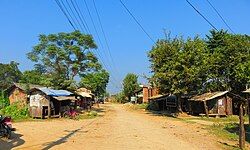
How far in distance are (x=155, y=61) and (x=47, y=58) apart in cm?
1451

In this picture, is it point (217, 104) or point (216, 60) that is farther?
point (216, 60)

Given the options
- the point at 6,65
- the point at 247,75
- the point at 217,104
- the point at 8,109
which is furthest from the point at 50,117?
the point at 6,65

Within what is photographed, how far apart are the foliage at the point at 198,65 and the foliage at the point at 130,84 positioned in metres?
56.6

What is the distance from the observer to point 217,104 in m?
45.0

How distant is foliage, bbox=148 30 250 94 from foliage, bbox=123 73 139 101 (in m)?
56.6

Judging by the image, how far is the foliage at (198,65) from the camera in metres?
44.6

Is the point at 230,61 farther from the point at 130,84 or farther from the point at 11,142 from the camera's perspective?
the point at 130,84

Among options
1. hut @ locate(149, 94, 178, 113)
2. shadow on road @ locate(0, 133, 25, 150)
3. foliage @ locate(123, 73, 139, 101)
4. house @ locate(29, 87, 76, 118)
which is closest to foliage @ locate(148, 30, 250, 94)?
hut @ locate(149, 94, 178, 113)

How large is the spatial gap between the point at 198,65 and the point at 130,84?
2588 inches

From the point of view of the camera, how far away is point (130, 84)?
110 m

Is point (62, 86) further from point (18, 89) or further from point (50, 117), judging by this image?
point (50, 117)

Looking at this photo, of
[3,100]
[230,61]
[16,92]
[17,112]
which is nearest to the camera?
[17,112]

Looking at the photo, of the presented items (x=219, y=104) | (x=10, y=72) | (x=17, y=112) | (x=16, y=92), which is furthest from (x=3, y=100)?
(x=10, y=72)

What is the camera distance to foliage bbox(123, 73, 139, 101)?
109175 millimetres
